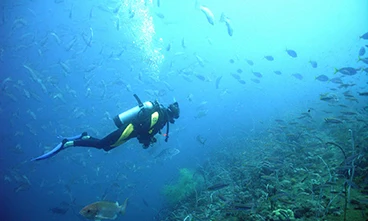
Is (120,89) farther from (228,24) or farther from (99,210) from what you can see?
(99,210)

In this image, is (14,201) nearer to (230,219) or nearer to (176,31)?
(230,219)

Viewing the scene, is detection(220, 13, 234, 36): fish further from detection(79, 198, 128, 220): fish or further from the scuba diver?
detection(79, 198, 128, 220): fish

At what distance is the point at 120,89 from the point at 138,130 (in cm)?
4929

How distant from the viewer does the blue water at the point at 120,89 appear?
56.9 ft

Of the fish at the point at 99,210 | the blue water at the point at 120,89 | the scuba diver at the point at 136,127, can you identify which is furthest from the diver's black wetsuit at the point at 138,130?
the blue water at the point at 120,89

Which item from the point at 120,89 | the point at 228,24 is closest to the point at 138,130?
the point at 228,24

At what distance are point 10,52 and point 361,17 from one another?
7054 inches

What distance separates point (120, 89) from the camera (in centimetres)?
5269

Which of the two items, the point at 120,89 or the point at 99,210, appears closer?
the point at 99,210

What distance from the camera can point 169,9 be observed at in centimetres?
6606

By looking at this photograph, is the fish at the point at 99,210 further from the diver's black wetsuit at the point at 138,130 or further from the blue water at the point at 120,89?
the blue water at the point at 120,89

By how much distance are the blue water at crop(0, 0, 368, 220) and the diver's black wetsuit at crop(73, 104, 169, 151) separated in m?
5.77

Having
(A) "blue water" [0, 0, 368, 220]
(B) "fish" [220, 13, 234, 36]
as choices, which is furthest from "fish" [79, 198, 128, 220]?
(B) "fish" [220, 13, 234, 36]

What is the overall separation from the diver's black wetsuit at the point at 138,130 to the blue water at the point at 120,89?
5.77 meters
